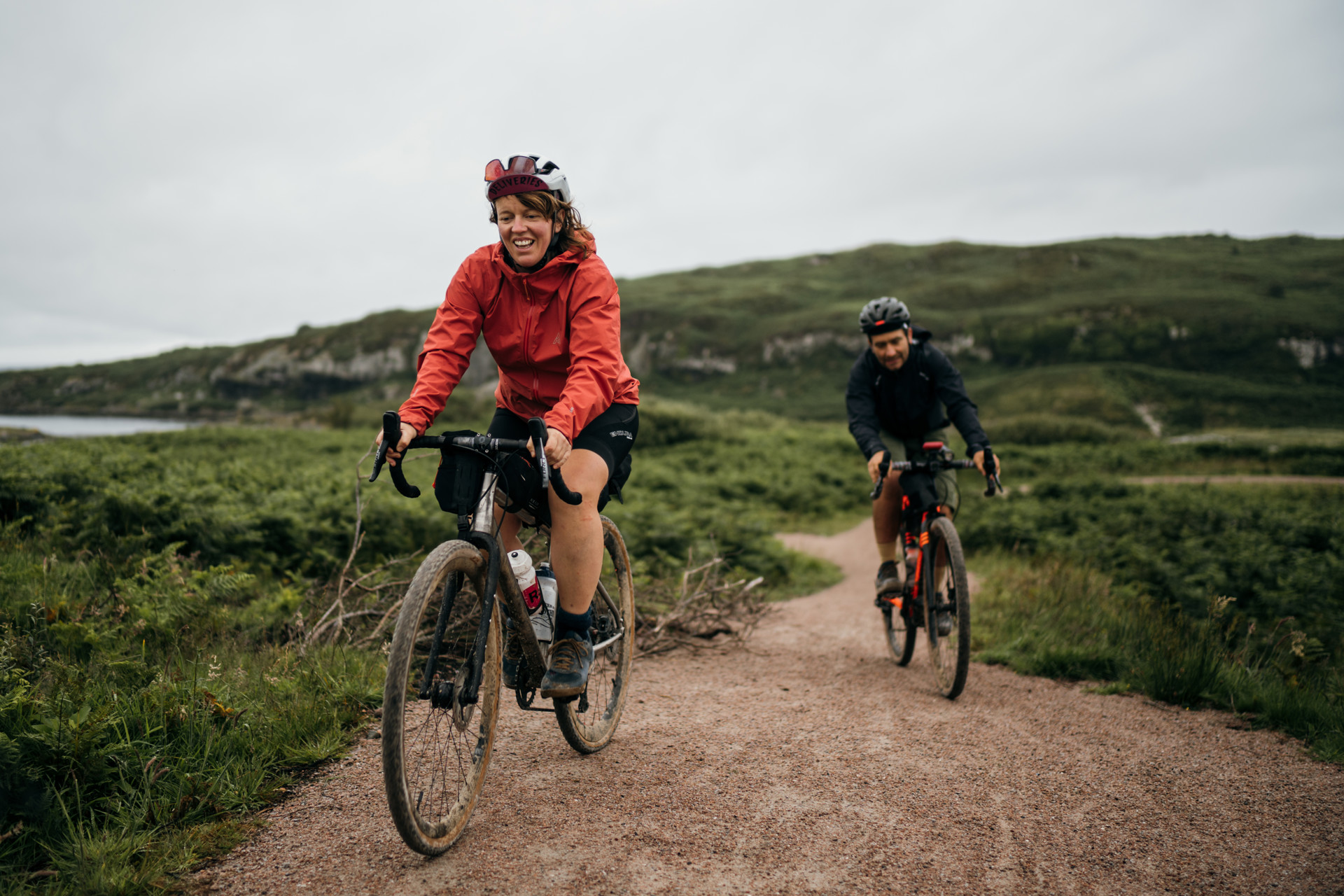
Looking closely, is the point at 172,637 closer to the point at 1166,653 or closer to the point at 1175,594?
the point at 1166,653

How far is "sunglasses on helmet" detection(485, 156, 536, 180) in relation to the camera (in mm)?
2930

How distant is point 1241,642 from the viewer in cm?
588

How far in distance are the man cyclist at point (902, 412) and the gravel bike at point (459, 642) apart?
2.87 metres

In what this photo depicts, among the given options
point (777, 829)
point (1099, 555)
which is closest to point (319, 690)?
Answer: point (777, 829)

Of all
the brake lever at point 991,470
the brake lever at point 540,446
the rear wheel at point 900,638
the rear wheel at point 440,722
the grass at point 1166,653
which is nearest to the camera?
the rear wheel at point 440,722

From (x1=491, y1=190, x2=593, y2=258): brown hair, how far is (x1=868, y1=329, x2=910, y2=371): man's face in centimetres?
279

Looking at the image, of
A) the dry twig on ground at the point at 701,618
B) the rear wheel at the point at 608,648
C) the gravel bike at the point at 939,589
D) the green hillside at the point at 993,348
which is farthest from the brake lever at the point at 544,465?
the green hillside at the point at 993,348

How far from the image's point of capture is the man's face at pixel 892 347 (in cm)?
513

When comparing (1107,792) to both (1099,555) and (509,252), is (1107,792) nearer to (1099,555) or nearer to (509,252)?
(509,252)

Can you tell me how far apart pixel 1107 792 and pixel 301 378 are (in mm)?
101604

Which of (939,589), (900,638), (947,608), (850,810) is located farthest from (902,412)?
(850,810)

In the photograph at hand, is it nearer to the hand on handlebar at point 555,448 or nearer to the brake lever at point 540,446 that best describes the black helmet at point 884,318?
the hand on handlebar at point 555,448

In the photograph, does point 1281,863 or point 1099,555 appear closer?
point 1281,863

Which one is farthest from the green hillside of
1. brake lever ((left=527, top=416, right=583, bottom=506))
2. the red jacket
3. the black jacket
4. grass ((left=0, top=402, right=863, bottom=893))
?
brake lever ((left=527, top=416, right=583, bottom=506))
